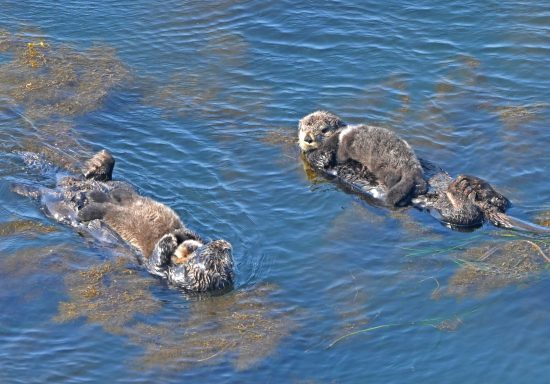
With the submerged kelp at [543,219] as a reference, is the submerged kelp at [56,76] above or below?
above

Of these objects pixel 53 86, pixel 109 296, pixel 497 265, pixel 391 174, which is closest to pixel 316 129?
pixel 391 174

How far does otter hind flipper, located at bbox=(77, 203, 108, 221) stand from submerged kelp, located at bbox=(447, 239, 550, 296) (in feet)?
13.5

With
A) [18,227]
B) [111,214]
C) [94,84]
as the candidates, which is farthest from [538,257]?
[94,84]

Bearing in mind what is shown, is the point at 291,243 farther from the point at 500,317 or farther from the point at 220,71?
the point at 220,71

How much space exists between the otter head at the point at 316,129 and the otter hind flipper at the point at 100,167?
268 centimetres

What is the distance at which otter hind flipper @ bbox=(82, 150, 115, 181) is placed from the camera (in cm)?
1152

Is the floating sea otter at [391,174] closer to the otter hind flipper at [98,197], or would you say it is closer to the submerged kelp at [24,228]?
the otter hind flipper at [98,197]

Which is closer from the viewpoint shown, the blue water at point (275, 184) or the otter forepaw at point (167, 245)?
the blue water at point (275, 184)

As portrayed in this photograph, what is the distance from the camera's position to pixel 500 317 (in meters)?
9.43

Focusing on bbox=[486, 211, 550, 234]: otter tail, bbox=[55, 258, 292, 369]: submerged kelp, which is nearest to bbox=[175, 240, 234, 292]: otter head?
bbox=[55, 258, 292, 369]: submerged kelp

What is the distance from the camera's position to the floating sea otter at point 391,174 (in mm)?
10938

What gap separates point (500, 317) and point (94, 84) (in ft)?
25.5

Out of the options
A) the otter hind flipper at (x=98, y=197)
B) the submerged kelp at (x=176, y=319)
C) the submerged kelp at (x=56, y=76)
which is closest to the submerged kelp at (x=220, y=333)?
the submerged kelp at (x=176, y=319)

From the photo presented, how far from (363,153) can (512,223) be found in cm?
233
